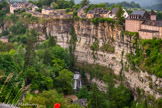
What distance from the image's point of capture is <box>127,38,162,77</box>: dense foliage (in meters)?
36.6

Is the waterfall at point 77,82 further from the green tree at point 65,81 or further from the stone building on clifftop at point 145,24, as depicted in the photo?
the stone building on clifftop at point 145,24

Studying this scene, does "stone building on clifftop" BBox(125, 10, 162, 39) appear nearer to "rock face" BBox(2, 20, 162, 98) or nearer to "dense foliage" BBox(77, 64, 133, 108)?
"rock face" BBox(2, 20, 162, 98)

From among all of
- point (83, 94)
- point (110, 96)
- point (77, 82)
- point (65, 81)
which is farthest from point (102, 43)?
point (110, 96)

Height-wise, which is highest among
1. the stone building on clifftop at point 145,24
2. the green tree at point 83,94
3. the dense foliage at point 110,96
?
the stone building on clifftop at point 145,24

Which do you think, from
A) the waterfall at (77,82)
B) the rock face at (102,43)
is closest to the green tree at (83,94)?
the waterfall at (77,82)

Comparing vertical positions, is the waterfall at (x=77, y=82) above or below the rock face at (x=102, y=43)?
below

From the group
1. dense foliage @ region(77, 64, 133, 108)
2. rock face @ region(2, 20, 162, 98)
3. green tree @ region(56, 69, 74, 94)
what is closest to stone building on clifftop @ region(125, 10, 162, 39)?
rock face @ region(2, 20, 162, 98)

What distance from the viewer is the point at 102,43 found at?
55.3m

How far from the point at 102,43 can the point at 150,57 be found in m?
17.7

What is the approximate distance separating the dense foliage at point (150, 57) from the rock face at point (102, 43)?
107 centimetres

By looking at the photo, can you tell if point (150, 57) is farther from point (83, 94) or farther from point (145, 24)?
point (83, 94)

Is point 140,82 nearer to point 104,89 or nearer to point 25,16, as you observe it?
point 104,89

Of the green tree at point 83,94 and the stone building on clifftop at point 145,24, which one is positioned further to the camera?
the green tree at point 83,94

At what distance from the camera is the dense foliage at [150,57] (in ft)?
120
